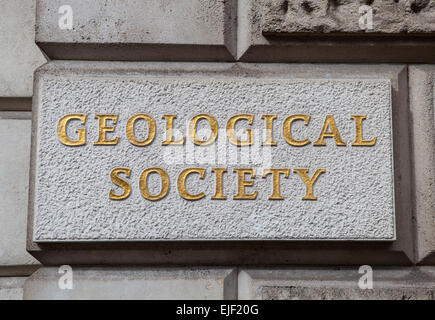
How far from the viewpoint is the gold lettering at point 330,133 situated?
1845 millimetres

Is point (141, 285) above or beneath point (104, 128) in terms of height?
beneath

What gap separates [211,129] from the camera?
6.04 feet

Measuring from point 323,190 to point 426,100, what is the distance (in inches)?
20.0

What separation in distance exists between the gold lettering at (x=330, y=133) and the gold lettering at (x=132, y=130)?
567 mm

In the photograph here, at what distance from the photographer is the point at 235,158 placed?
183 centimetres

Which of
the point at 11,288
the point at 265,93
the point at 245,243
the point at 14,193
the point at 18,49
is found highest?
the point at 18,49

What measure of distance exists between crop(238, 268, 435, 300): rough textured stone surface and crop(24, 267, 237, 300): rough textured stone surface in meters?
0.08

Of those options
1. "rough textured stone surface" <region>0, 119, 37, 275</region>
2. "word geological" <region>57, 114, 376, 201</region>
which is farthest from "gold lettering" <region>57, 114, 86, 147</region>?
"rough textured stone surface" <region>0, 119, 37, 275</region>

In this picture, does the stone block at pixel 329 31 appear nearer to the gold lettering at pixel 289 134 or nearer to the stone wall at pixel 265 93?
the stone wall at pixel 265 93

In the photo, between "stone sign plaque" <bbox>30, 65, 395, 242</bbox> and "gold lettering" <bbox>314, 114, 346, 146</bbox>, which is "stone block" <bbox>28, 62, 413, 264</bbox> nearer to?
"stone sign plaque" <bbox>30, 65, 395, 242</bbox>

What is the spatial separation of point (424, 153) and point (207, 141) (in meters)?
0.77

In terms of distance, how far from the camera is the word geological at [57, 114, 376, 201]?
5.97 ft

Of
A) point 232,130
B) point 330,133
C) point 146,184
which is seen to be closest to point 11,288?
point 146,184

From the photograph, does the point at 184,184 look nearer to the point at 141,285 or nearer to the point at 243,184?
the point at 243,184
